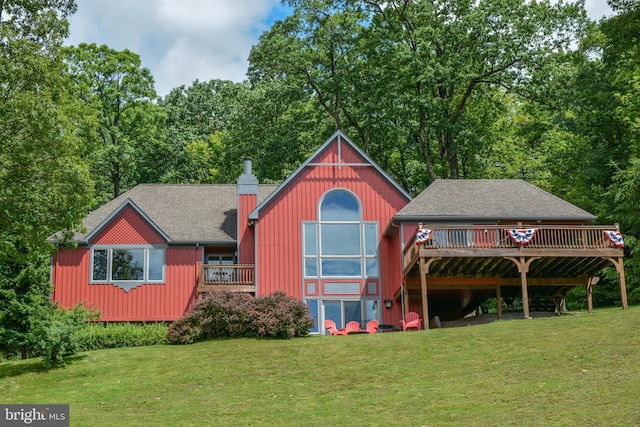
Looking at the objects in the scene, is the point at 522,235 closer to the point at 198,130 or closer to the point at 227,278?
the point at 227,278

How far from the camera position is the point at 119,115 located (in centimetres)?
4619

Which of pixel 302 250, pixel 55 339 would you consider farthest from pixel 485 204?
pixel 55 339

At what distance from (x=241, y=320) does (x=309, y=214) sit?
6067 millimetres

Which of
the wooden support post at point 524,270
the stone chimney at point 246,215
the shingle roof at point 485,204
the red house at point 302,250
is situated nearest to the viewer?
the wooden support post at point 524,270

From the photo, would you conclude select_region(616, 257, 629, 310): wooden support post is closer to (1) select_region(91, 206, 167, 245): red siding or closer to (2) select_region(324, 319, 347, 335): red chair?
(2) select_region(324, 319, 347, 335): red chair

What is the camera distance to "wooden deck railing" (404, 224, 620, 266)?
26703mm

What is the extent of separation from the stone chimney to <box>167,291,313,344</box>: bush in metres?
4.65

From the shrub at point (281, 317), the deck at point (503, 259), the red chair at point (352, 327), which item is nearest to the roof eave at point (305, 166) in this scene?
the deck at point (503, 259)

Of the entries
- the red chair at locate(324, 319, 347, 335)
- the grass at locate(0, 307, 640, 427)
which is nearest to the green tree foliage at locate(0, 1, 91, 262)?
the grass at locate(0, 307, 640, 427)

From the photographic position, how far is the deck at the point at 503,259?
26.4 meters

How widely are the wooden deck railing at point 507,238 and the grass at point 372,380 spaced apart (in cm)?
349

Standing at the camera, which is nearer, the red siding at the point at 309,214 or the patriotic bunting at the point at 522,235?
the patriotic bunting at the point at 522,235

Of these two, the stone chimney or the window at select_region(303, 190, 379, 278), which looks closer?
the window at select_region(303, 190, 379, 278)

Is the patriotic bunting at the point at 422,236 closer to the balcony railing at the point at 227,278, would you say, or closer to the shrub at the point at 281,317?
the shrub at the point at 281,317
